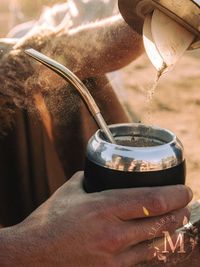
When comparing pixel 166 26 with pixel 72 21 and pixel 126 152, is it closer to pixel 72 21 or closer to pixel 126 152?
pixel 126 152

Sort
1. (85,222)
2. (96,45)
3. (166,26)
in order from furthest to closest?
(96,45) < (166,26) < (85,222)

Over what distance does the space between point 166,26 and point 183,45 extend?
4 cm

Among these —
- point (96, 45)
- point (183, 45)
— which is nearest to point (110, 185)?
point (183, 45)

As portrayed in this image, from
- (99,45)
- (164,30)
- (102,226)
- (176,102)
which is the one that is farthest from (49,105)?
(176,102)

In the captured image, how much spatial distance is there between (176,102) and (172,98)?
72 mm

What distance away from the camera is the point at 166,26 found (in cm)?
71

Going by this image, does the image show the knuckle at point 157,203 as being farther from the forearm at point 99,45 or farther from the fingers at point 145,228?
the forearm at point 99,45

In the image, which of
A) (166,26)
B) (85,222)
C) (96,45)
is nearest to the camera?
(85,222)

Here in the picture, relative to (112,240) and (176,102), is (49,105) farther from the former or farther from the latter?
(176,102)

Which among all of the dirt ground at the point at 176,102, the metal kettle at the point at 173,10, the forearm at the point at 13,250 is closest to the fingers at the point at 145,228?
the forearm at the point at 13,250

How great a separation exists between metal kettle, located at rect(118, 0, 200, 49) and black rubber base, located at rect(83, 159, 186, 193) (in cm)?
20

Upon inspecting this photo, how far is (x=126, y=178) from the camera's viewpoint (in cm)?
60

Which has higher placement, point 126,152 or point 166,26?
point 166,26

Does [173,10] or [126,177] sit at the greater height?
[173,10]
